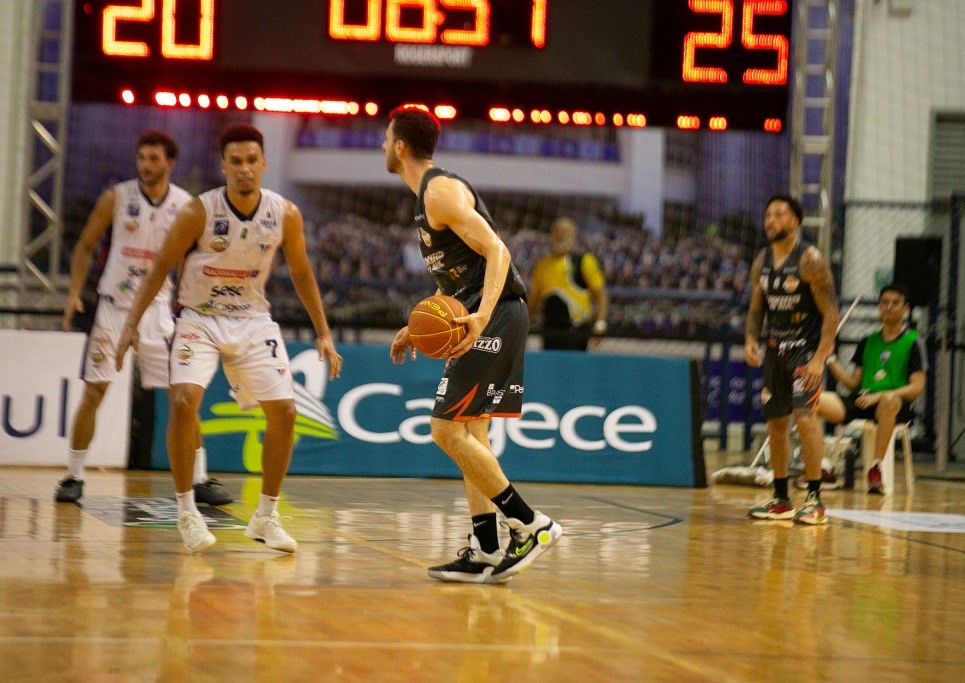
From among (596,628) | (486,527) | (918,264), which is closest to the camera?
(596,628)

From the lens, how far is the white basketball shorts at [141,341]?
26.0 feet

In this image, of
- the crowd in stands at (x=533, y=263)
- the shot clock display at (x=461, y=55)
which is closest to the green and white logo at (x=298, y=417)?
the shot clock display at (x=461, y=55)

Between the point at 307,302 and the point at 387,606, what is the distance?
6.40 feet

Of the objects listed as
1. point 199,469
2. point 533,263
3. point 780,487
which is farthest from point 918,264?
point 533,263

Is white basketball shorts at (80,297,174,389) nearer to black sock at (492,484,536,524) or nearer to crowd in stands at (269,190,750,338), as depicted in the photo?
black sock at (492,484,536,524)

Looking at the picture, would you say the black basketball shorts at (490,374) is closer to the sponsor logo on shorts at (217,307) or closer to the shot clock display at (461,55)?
the sponsor logo on shorts at (217,307)

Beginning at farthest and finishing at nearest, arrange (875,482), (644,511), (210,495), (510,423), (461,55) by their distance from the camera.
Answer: (461,55) → (875,482) → (510,423) → (644,511) → (210,495)

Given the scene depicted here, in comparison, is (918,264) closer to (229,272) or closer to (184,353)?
(229,272)

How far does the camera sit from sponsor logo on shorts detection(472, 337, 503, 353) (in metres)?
5.32

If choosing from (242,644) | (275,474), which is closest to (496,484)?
(275,474)

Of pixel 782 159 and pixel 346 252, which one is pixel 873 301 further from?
pixel 782 159

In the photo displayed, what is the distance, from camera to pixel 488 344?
533 cm

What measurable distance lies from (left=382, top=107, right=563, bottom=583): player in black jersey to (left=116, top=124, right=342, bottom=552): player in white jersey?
2.78 feet

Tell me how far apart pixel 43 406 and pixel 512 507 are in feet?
19.1
